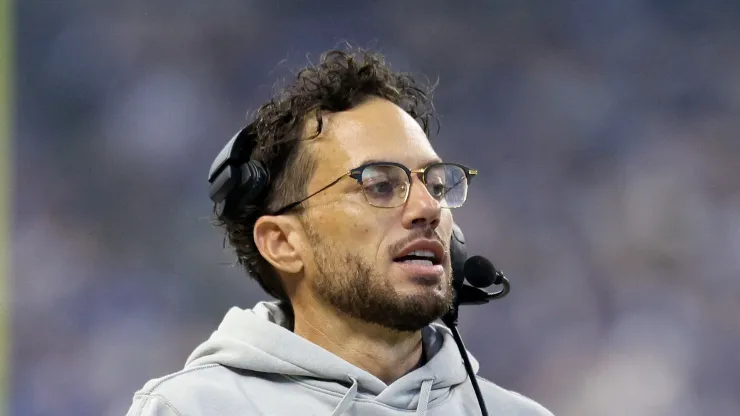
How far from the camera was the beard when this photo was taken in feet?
4.00

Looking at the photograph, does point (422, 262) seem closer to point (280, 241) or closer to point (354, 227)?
point (354, 227)

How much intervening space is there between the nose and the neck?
0.55ft

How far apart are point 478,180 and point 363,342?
115 cm

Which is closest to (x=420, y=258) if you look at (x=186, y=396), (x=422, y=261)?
(x=422, y=261)

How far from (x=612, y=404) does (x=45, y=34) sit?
167 centimetres

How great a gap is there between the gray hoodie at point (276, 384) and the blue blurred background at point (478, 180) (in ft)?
2.78

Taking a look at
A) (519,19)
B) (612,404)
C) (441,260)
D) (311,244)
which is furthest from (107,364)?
(519,19)

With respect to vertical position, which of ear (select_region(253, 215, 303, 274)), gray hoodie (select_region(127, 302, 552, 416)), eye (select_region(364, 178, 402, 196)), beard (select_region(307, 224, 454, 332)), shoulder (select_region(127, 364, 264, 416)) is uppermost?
eye (select_region(364, 178, 402, 196))

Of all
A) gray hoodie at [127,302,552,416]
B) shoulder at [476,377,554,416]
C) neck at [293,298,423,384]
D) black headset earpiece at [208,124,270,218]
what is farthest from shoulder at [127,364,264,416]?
shoulder at [476,377,554,416]

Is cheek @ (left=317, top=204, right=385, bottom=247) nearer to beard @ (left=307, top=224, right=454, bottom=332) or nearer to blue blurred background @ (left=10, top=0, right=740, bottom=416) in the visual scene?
beard @ (left=307, top=224, right=454, bottom=332)

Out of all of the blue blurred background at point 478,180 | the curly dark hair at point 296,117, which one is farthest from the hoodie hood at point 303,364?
the blue blurred background at point 478,180

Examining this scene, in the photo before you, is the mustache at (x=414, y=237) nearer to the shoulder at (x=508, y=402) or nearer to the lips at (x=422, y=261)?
the lips at (x=422, y=261)

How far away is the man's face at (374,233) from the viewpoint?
4.02ft

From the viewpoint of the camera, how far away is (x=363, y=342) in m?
1.30
